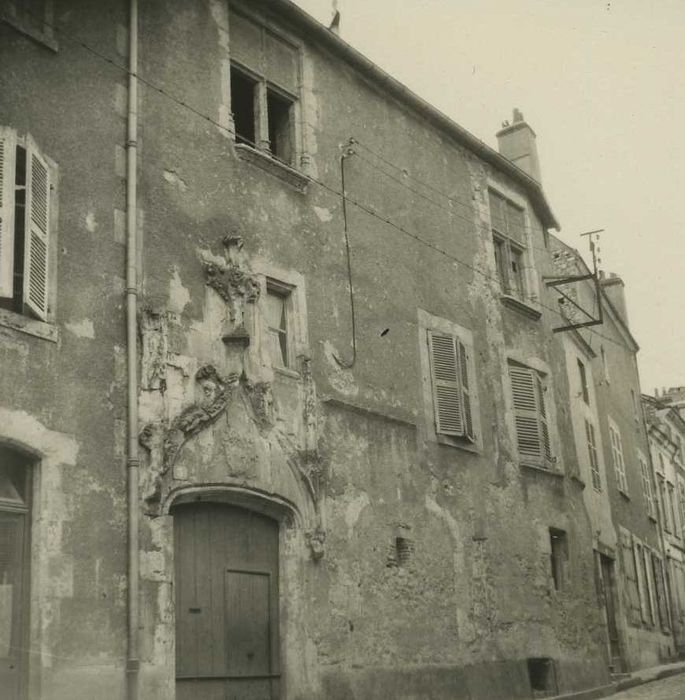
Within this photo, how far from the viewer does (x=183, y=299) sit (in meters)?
10.9

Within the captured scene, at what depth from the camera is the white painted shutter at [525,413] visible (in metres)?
16.0

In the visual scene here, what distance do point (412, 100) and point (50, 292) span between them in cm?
753

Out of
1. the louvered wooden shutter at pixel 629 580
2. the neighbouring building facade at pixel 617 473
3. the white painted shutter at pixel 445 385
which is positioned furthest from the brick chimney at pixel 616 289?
the white painted shutter at pixel 445 385

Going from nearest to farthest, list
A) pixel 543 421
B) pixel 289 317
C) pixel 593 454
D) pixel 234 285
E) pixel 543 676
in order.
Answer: pixel 234 285 < pixel 289 317 < pixel 543 676 < pixel 543 421 < pixel 593 454

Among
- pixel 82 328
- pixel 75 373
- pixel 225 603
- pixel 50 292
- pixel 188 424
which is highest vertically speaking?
pixel 50 292

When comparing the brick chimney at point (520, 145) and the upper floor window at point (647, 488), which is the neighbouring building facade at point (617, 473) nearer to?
the upper floor window at point (647, 488)

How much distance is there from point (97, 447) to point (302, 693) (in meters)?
3.51

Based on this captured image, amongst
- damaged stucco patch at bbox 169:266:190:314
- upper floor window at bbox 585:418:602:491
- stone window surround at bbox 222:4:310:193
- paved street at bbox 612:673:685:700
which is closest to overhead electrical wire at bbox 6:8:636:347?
stone window surround at bbox 222:4:310:193

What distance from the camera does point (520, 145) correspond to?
764 inches

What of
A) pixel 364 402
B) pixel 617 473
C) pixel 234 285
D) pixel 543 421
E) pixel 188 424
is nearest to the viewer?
pixel 188 424

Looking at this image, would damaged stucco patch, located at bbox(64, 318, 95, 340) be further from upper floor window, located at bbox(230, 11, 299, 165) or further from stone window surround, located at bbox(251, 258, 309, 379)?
upper floor window, located at bbox(230, 11, 299, 165)

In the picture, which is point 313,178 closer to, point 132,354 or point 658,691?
point 132,354

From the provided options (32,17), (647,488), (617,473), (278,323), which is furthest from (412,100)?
(647,488)

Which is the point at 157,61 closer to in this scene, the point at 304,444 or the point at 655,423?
the point at 304,444
